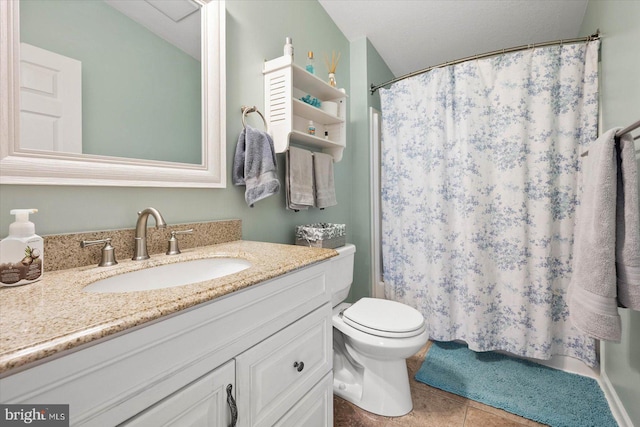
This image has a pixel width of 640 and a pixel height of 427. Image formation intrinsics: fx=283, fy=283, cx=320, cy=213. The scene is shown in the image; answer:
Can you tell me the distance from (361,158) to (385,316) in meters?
1.33

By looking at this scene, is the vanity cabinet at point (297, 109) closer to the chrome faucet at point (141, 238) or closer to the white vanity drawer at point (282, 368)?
the chrome faucet at point (141, 238)

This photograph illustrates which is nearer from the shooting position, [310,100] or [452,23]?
[310,100]

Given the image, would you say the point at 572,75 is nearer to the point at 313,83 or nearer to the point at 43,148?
the point at 313,83

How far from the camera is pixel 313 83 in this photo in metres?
1.64

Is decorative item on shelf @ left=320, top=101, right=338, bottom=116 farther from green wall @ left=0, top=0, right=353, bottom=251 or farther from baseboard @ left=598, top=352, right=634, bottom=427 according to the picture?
baseboard @ left=598, top=352, right=634, bottom=427

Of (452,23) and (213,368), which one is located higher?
(452,23)

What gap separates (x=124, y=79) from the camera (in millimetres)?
948

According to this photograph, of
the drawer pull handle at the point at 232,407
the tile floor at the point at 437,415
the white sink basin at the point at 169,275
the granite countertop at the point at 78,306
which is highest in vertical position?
the granite countertop at the point at 78,306

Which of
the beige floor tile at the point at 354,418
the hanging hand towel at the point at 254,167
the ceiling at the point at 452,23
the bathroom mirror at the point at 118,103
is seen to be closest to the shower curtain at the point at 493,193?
the ceiling at the point at 452,23

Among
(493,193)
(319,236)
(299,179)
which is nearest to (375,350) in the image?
(319,236)

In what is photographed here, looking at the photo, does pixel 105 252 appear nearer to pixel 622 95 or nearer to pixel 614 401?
pixel 622 95

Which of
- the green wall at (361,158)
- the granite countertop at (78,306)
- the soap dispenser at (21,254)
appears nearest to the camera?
the granite countertop at (78,306)

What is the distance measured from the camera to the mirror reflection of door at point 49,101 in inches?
29.8

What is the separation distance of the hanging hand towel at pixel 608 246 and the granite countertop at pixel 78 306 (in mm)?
1012
